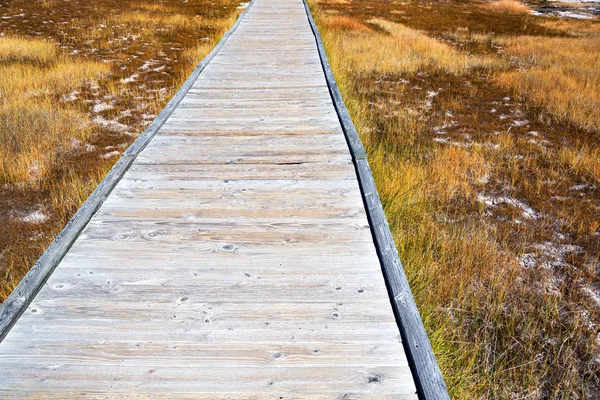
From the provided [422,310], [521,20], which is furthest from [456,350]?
[521,20]

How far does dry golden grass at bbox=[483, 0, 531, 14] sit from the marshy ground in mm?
15872

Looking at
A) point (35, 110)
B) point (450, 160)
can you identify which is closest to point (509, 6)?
point (450, 160)

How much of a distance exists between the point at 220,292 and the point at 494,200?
4046 mm

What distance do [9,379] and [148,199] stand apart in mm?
1638

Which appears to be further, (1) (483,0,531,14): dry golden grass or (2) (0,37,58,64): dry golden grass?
(1) (483,0,531,14): dry golden grass

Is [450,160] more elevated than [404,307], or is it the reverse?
[404,307]

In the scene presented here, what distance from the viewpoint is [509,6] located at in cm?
2581

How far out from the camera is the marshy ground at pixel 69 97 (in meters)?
4.91

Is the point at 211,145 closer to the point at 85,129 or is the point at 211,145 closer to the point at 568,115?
A: the point at 85,129

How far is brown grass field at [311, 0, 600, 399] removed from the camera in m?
3.26

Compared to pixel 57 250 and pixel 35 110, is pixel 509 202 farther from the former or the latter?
pixel 35 110

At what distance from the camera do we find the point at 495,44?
14.8m

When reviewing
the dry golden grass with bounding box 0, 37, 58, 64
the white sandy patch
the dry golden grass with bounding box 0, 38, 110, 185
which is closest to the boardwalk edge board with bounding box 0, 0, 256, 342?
the dry golden grass with bounding box 0, 38, 110, 185

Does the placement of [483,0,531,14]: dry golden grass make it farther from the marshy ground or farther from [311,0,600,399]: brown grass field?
the marshy ground
